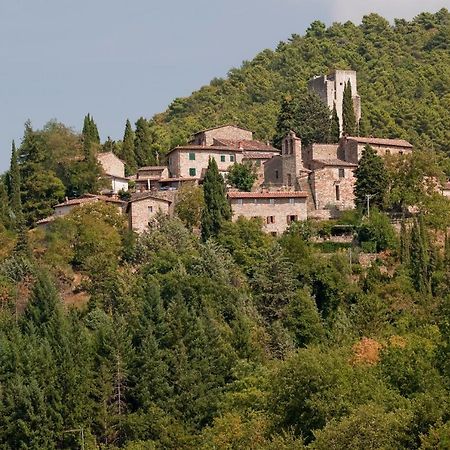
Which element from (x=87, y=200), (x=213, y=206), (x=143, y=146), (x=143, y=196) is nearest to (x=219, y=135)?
(x=143, y=146)

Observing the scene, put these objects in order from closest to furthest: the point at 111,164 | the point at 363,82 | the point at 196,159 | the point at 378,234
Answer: the point at 378,234, the point at 196,159, the point at 111,164, the point at 363,82

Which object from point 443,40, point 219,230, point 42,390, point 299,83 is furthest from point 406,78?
point 42,390

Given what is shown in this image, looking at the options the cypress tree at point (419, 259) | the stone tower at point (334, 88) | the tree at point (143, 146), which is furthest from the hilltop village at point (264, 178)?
the stone tower at point (334, 88)

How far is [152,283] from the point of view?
173 feet

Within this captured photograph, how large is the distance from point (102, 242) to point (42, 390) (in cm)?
1505

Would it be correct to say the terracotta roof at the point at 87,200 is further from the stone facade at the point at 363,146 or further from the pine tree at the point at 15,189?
the stone facade at the point at 363,146

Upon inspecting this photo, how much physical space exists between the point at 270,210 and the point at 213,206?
4174mm

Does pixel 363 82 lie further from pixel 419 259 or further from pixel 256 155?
pixel 419 259

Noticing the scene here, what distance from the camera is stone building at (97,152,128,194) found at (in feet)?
234

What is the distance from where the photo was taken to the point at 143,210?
64.6 metres

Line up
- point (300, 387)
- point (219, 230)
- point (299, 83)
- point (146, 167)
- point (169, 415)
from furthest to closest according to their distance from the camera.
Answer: point (299, 83), point (146, 167), point (219, 230), point (169, 415), point (300, 387)

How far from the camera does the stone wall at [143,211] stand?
64312 millimetres

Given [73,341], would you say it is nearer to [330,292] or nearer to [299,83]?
[330,292]

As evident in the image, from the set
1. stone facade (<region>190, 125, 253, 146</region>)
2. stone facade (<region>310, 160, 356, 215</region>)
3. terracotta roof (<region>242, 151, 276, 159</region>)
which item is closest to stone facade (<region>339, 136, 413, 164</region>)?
stone facade (<region>310, 160, 356, 215</region>)
